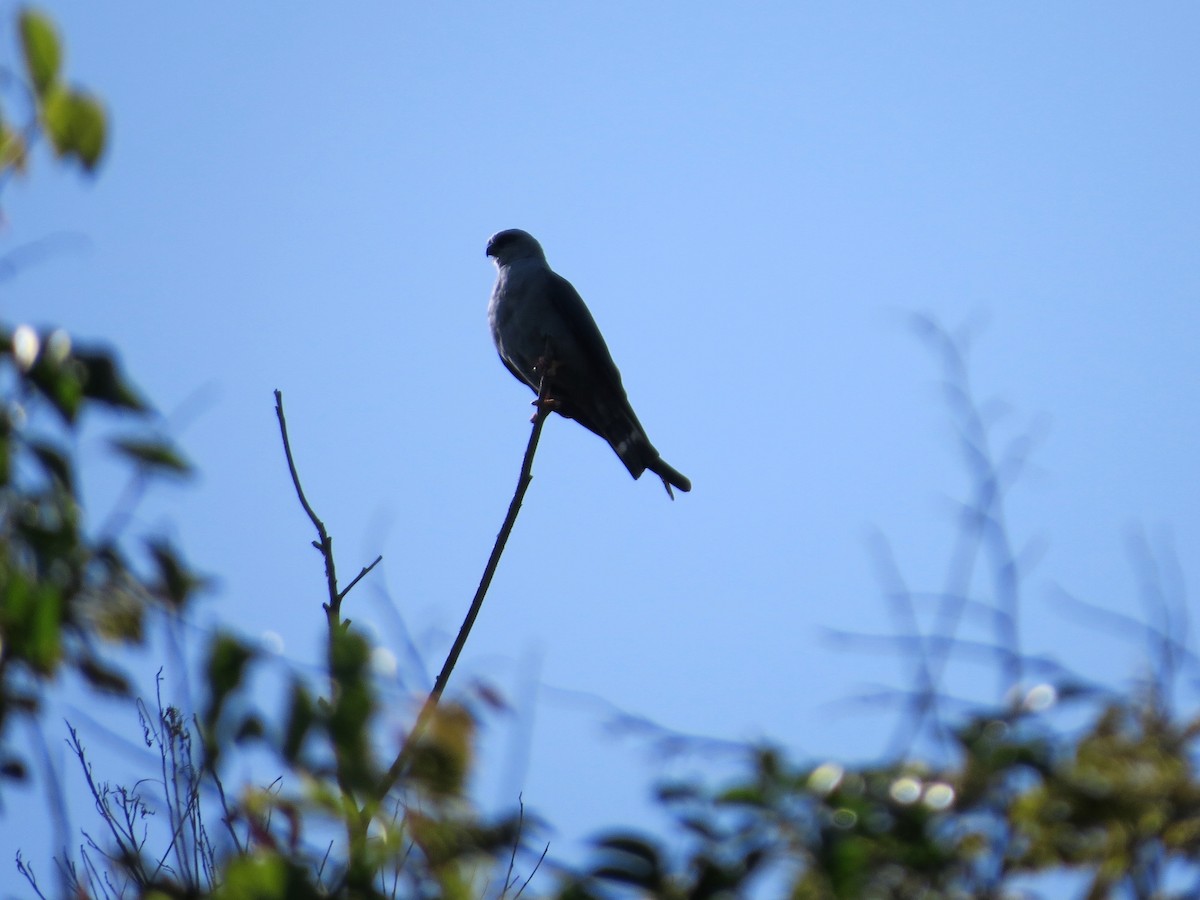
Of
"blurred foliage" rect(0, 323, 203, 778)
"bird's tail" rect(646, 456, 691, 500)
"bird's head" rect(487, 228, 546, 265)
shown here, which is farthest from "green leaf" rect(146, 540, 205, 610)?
"bird's head" rect(487, 228, 546, 265)

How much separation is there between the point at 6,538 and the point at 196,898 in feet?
2.33

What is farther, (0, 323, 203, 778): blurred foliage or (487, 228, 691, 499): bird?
(487, 228, 691, 499): bird

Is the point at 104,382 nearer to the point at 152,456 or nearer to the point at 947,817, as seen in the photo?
the point at 152,456

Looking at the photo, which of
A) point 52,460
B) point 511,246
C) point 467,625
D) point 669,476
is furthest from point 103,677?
point 511,246

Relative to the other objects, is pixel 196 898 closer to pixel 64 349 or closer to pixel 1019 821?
pixel 64 349

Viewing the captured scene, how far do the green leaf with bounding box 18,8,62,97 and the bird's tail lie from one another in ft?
18.9

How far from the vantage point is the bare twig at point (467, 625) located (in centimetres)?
162

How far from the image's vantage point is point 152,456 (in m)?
1.35

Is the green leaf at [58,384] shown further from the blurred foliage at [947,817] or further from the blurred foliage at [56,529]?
the blurred foliage at [947,817]

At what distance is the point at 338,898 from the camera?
1.53 m

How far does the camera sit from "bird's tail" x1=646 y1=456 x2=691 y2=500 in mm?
7125

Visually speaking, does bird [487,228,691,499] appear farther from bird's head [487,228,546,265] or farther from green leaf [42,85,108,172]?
green leaf [42,85,108,172]

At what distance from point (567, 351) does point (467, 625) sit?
5035 millimetres

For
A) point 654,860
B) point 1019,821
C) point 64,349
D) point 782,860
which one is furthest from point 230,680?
point 1019,821
